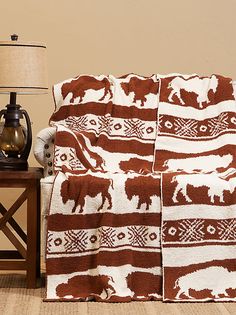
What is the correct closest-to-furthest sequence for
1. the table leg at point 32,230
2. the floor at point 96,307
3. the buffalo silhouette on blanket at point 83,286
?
1. the floor at point 96,307
2. the buffalo silhouette on blanket at point 83,286
3. the table leg at point 32,230

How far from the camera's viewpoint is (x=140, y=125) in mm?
4160

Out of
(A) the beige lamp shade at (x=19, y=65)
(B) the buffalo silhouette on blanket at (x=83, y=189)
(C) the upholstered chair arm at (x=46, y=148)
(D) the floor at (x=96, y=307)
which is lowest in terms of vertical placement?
(D) the floor at (x=96, y=307)

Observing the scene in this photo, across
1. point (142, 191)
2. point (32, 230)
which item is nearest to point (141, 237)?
point (142, 191)

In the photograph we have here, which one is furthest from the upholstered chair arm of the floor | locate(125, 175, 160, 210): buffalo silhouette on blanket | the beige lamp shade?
the floor

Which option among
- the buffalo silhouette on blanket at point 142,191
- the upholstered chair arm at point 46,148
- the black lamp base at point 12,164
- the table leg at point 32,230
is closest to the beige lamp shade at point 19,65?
the upholstered chair arm at point 46,148

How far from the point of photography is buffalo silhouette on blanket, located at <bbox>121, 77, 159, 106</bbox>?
166 inches

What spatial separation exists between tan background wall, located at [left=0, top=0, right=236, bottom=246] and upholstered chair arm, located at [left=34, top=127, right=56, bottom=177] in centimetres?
83

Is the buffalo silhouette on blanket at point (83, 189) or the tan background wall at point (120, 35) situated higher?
the tan background wall at point (120, 35)

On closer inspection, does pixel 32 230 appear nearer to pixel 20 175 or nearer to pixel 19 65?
pixel 20 175

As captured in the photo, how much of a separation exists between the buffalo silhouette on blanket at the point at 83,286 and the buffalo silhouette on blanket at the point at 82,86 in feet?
3.15

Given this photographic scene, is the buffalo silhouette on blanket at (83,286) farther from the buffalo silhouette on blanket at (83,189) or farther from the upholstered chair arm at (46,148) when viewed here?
the upholstered chair arm at (46,148)

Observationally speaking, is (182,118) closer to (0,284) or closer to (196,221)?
(196,221)

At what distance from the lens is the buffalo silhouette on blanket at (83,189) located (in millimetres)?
3600

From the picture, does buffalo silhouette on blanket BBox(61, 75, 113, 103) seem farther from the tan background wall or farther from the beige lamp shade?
the tan background wall
